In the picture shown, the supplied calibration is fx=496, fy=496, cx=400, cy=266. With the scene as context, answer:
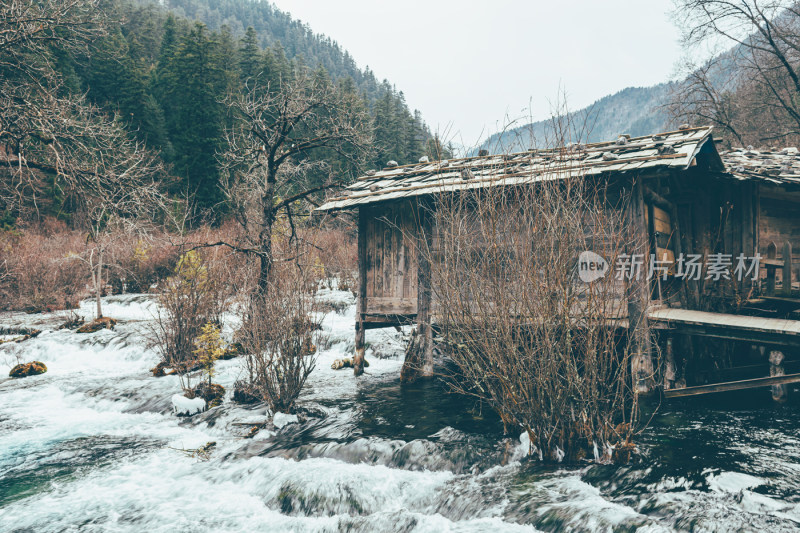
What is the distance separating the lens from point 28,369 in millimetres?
12828

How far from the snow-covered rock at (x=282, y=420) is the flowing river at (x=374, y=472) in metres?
0.13

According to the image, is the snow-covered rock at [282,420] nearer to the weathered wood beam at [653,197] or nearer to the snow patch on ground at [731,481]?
the snow patch on ground at [731,481]

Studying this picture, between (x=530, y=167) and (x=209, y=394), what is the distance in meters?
7.27

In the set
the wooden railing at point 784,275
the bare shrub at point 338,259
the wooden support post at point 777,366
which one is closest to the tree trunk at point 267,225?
the wooden support post at point 777,366

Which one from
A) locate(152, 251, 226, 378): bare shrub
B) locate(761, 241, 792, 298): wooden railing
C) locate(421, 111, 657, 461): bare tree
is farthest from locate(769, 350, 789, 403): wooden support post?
locate(152, 251, 226, 378): bare shrub

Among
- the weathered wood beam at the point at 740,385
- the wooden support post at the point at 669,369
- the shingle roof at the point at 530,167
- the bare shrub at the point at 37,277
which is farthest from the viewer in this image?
the bare shrub at the point at 37,277

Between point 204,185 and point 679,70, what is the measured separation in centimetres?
2873

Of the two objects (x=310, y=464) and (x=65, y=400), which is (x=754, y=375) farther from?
(x=65, y=400)

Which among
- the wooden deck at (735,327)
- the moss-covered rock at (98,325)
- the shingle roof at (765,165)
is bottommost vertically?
the moss-covered rock at (98,325)

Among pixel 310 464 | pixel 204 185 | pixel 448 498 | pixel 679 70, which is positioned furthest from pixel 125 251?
pixel 679 70

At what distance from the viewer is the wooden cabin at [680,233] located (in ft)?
27.1

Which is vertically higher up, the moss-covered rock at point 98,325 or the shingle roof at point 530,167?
the shingle roof at point 530,167

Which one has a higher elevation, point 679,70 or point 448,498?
point 679,70

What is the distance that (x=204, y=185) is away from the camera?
111 feet
